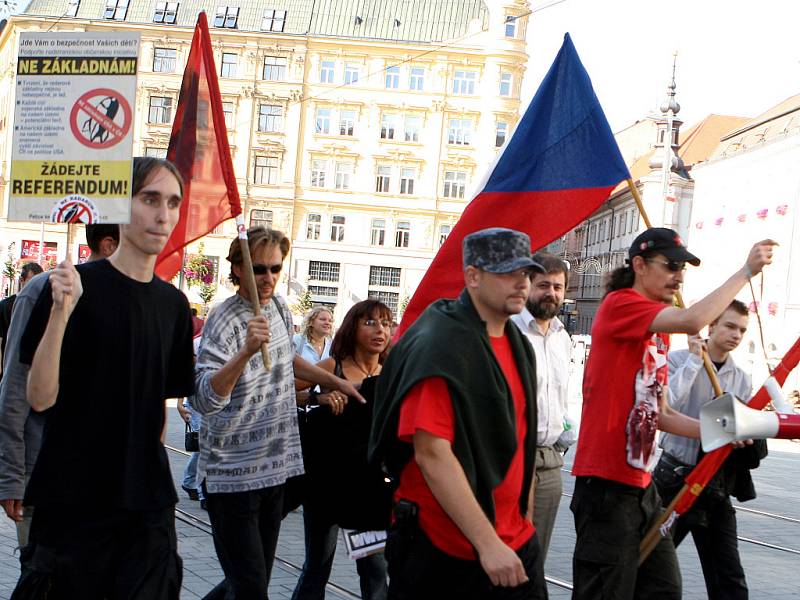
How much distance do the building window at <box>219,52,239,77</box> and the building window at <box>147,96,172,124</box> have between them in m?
3.61

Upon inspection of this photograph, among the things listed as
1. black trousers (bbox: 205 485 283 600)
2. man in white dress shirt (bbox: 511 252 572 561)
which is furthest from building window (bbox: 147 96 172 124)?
black trousers (bbox: 205 485 283 600)

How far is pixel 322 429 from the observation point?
19.0 ft

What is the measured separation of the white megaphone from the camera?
2.85 m

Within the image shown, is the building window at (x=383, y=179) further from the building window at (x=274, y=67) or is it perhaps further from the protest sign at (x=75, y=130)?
the protest sign at (x=75, y=130)

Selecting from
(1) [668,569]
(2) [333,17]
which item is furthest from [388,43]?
(1) [668,569]

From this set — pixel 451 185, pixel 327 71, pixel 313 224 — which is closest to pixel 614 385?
pixel 451 185

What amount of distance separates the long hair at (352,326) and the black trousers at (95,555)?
103 inches

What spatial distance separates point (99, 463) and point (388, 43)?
2501 inches

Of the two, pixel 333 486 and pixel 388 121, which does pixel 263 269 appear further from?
pixel 388 121

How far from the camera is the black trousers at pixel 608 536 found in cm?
452

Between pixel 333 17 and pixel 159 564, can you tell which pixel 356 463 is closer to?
pixel 159 564

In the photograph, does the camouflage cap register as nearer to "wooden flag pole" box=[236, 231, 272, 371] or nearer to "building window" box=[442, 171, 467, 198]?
"wooden flag pole" box=[236, 231, 272, 371]

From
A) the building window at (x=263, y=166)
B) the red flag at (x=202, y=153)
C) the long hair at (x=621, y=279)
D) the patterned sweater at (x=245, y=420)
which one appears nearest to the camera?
the patterned sweater at (x=245, y=420)

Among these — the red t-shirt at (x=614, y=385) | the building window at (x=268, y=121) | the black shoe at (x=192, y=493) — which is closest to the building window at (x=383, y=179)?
the building window at (x=268, y=121)
